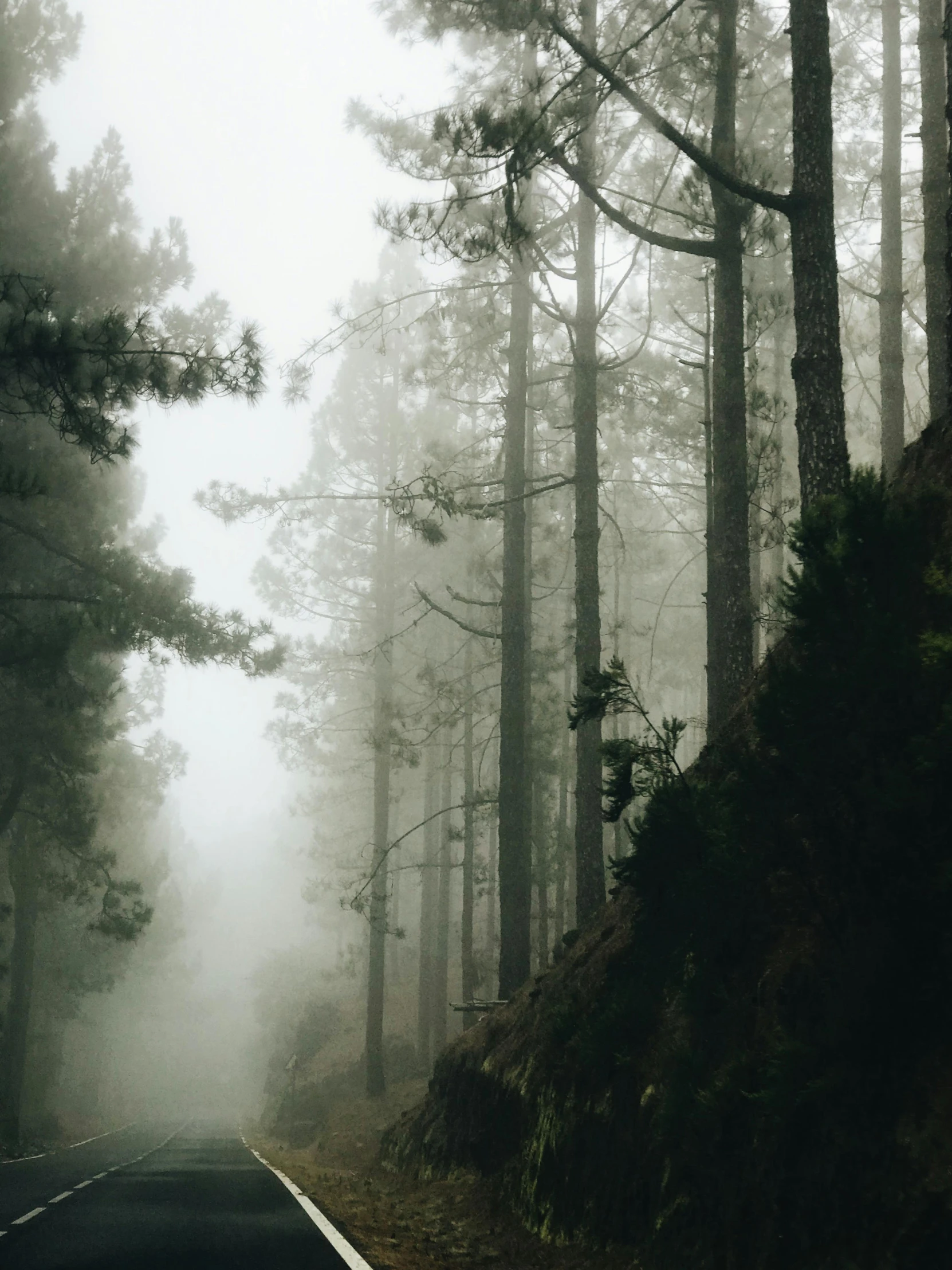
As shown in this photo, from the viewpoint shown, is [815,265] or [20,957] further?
[20,957]

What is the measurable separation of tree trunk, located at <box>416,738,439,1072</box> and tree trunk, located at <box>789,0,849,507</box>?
15031 millimetres

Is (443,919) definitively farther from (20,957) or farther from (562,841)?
(20,957)

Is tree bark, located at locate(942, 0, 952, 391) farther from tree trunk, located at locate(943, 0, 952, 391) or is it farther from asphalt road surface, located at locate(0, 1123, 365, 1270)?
asphalt road surface, located at locate(0, 1123, 365, 1270)

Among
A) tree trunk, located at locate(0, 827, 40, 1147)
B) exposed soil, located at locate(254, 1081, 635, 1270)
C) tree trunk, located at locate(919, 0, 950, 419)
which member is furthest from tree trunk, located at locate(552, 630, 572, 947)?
tree trunk, located at locate(919, 0, 950, 419)

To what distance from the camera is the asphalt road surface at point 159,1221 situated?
700cm

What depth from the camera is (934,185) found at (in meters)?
13.8

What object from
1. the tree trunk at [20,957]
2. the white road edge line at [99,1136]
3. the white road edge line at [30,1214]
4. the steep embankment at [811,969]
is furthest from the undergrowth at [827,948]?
the white road edge line at [99,1136]

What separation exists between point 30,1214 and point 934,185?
15109 millimetres

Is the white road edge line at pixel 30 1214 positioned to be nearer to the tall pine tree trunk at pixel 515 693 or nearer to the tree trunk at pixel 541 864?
the tall pine tree trunk at pixel 515 693

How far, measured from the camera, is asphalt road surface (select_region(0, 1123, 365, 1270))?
700 cm

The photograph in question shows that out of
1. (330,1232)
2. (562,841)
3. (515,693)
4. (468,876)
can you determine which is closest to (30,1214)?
(330,1232)

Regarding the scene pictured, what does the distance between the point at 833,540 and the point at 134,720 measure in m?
28.0

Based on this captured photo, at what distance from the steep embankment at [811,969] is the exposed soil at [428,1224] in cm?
27

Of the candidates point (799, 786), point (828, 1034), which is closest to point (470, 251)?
point (799, 786)
